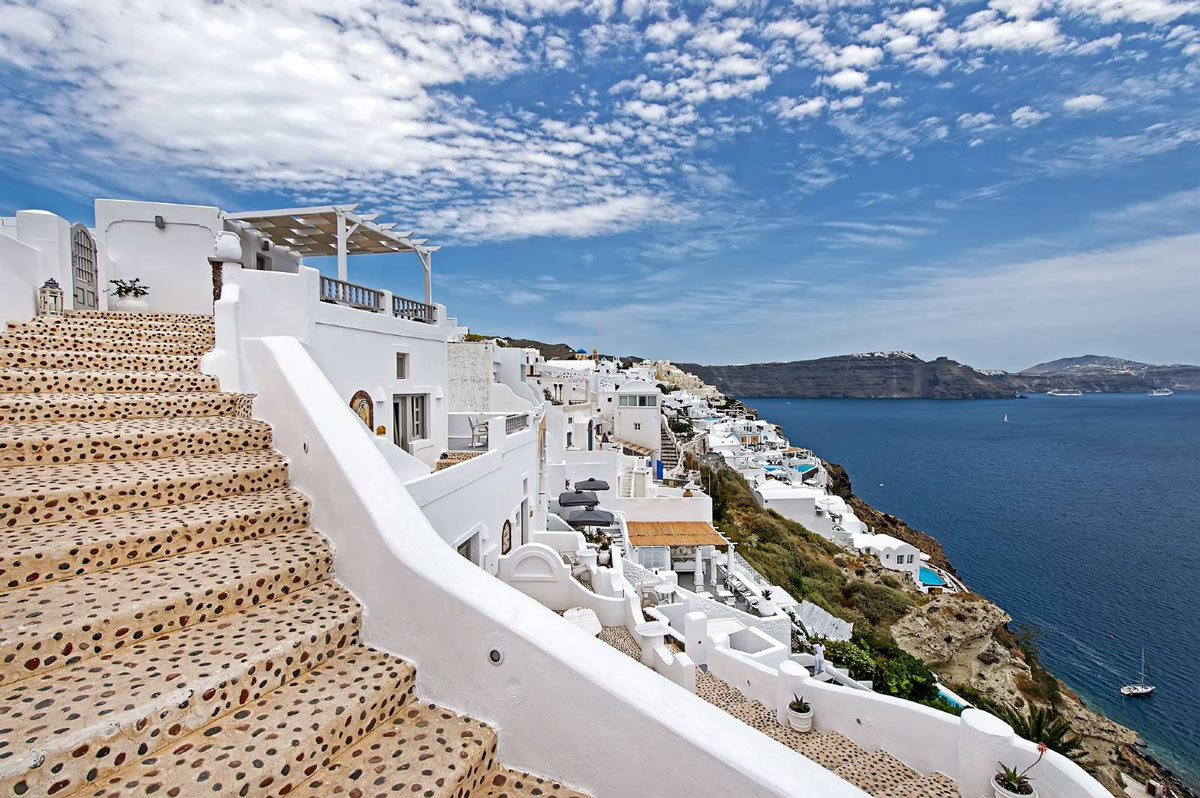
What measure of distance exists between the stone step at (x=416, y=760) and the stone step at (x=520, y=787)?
0.04m

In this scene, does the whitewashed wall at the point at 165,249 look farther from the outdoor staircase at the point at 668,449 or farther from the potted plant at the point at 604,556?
the outdoor staircase at the point at 668,449

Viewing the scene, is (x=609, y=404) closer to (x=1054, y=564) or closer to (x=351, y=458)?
(x=1054, y=564)

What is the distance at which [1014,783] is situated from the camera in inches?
223

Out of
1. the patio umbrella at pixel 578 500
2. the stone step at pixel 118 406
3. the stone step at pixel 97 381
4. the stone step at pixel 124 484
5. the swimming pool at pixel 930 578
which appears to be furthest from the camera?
the swimming pool at pixel 930 578

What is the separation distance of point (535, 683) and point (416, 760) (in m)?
0.58

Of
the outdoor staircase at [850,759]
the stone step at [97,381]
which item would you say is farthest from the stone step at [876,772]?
the stone step at [97,381]

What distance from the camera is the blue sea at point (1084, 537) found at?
895 inches

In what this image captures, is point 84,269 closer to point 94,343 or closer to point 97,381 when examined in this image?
point 94,343

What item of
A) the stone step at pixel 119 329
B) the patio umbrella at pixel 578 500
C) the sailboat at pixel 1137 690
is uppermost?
the stone step at pixel 119 329

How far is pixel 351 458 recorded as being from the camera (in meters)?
3.52

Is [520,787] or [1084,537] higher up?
[520,787]

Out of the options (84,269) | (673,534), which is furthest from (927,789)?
(84,269)

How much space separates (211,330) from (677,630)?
32.2 feet

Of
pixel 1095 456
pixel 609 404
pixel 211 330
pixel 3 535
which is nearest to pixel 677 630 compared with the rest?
pixel 211 330
